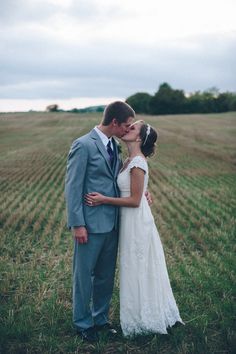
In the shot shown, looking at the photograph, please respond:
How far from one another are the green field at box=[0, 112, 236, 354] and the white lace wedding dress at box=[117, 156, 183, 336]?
17 cm

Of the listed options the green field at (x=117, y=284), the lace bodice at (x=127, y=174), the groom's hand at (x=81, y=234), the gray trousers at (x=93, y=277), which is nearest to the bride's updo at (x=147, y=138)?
the lace bodice at (x=127, y=174)

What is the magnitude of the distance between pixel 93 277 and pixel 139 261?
581 mm

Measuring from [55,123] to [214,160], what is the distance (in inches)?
1334

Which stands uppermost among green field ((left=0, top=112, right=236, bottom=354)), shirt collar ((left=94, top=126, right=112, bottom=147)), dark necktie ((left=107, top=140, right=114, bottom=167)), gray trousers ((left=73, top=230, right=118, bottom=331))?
shirt collar ((left=94, top=126, right=112, bottom=147))

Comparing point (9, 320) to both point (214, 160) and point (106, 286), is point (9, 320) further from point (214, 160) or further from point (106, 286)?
point (214, 160)

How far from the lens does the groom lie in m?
3.90

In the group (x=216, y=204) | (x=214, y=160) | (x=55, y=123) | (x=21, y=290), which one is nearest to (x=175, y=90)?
(x=55, y=123)

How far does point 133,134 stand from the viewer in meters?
4.18

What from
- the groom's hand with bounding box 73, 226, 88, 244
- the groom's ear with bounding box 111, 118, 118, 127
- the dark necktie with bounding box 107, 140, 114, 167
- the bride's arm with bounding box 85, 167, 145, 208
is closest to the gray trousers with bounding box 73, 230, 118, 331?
the groom's hand with bounding box 73, 226, 88, 244

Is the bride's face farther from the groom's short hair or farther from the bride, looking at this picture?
the groom's short hair

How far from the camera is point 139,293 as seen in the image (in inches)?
165

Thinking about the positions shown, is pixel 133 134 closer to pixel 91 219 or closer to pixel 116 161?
pixel 116 161

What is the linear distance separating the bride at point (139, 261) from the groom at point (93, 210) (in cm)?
12

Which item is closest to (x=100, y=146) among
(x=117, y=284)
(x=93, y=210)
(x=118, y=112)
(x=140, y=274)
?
(x=118, y=112)
